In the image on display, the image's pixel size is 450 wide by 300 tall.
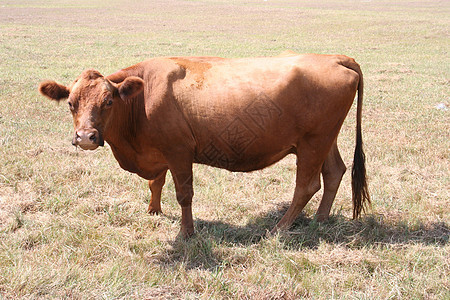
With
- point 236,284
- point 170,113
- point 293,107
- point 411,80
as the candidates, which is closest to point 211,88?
point 170,113

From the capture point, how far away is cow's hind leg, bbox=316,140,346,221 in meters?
5.20

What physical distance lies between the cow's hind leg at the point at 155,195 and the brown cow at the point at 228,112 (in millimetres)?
384

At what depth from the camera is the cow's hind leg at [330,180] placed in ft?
17.1

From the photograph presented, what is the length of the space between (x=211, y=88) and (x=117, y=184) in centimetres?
212

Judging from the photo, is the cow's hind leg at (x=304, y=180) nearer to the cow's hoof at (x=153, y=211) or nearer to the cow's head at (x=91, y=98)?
the cow's hoof at (x=153, y=211)

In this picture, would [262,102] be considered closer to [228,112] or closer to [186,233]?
[228,112]

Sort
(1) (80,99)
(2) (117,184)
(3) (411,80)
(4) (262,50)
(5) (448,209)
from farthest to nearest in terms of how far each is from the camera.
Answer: (4) (262,50) < (3) (411,80) < (2) (117,184) < (5) (448,209) < (1) (80,99)

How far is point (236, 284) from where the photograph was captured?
12.5ft

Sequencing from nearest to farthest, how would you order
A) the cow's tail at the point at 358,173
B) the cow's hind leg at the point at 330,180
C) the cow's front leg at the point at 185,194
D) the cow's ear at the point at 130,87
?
the cow's ear at the point at 130,87, the cow's front leg at the point at 185,194, the cow's tail at the point at 358,173, the cow's hind leg at the point at 330,180

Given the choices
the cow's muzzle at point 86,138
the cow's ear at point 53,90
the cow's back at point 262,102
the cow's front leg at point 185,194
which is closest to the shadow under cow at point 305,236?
the cow's front leg at point 185,194


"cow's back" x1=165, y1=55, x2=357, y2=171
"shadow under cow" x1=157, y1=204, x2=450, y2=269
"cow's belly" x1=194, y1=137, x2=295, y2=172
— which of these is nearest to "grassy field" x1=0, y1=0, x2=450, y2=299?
"shadow under cow" x1=157, y1=204, x2=450, y2=269

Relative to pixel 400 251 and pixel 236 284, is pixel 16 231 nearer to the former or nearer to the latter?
pixel 236 284

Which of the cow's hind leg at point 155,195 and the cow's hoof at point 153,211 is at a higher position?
the cow's hind leg at point 155,195

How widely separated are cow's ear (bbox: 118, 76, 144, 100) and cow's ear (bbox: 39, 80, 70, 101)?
594mm
